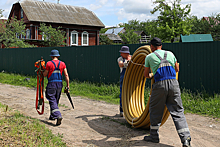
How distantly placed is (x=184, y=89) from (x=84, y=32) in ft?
98.6

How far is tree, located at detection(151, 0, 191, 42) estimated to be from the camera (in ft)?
118

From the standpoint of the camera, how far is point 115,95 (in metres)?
10.6

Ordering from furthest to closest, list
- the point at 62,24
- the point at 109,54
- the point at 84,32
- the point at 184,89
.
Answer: the point at 84,32
the point at 62,24
the point at 109,54
the point at 184,89

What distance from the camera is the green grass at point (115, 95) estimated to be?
25.1 feet

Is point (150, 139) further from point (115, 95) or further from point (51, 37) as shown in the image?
point (51, 37)

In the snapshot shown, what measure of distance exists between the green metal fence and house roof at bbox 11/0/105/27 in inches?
557

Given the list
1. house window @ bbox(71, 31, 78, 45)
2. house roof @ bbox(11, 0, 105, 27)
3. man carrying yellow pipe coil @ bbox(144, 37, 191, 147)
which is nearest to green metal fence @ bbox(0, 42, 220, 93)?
man carrying yellow pipe coil @ bbox(144, 37, 191, 147)

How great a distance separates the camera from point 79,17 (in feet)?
125

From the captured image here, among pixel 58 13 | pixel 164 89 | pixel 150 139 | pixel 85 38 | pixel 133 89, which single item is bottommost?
pixel 150 139

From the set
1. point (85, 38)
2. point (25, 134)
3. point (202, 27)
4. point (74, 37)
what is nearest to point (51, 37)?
point (74, 37)

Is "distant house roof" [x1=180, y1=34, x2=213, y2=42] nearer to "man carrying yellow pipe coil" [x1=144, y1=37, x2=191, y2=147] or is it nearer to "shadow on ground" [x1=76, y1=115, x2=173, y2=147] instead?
→ "shadow on ground" [x1=76, y1=115, x2=173, y2=147]

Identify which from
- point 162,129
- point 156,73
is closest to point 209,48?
point 162,129

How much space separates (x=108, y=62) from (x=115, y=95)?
7.20 ft

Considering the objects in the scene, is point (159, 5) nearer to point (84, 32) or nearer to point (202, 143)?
point (84, 32)
